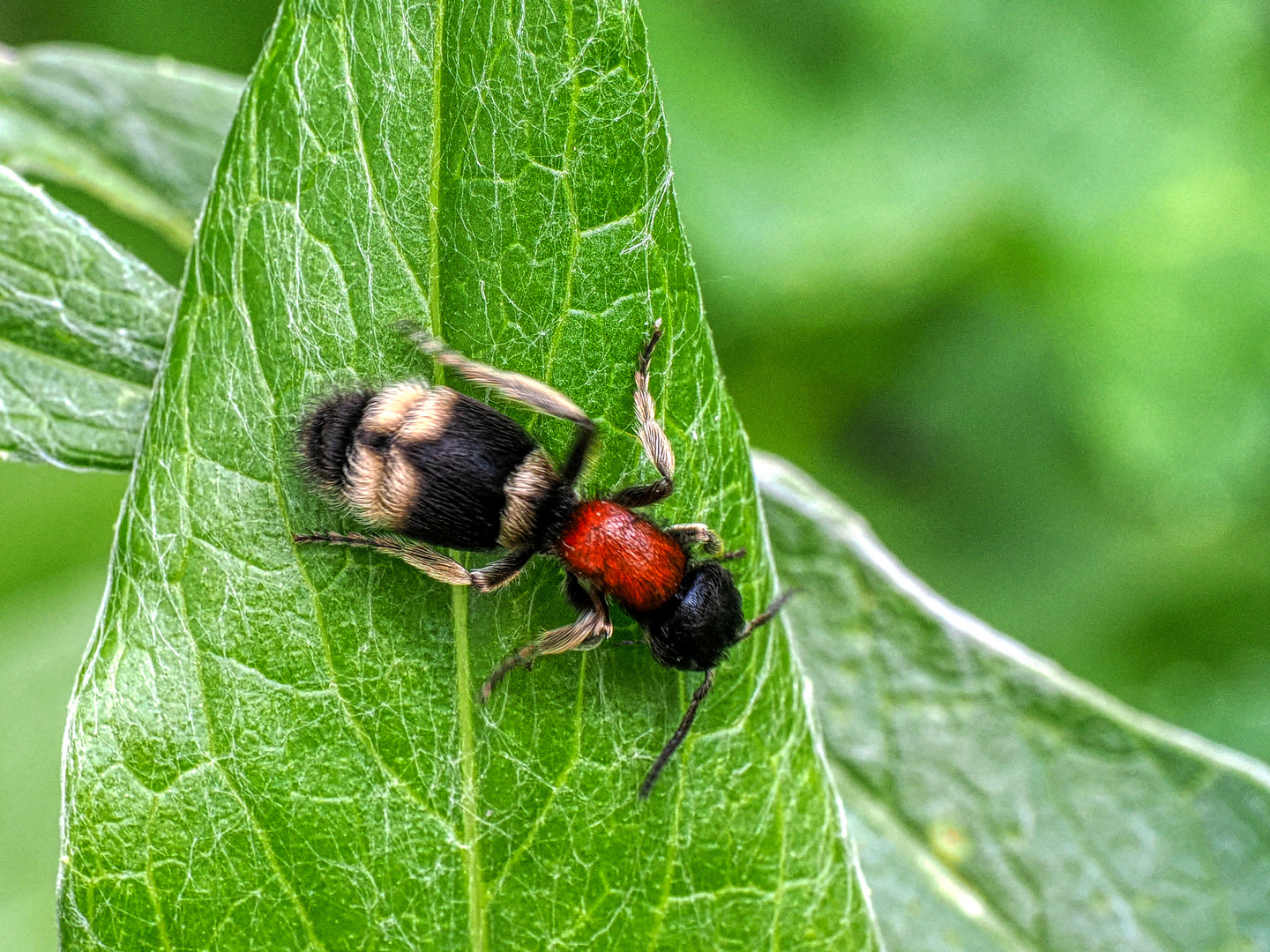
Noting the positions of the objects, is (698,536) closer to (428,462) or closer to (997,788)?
(428,462)

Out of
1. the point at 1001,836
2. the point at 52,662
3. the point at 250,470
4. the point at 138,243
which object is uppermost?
the point at 250,470

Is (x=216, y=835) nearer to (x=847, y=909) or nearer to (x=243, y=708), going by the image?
(x=243, y=708)

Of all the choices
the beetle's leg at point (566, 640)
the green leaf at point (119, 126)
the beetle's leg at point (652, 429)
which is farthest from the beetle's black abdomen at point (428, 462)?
the green leaf at point (119, 126)

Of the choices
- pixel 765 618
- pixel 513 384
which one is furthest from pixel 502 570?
pixel 765 618

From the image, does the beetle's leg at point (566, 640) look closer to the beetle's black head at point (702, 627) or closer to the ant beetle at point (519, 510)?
the ant beetle at point (519, 510)

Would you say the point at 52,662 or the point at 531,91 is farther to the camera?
the point at 52,662

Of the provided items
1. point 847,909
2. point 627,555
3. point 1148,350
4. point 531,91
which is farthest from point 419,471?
point 1148,350

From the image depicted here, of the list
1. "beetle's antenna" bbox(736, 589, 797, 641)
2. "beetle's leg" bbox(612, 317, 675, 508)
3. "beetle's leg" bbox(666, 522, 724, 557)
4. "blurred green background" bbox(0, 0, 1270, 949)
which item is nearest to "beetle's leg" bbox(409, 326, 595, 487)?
"beetle's leg" bbox(612, 317, 675, 508)

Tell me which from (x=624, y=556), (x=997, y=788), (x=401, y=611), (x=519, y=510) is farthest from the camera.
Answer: (x=997, y=788)
